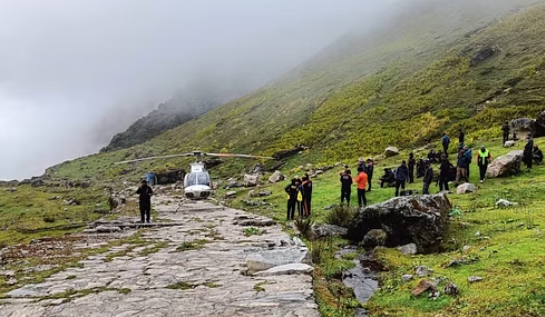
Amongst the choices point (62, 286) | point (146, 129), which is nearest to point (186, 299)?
point (62, 286)

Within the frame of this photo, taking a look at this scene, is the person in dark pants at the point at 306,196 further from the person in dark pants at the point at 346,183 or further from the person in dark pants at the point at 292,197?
the person in dark pants at the point at 346,183

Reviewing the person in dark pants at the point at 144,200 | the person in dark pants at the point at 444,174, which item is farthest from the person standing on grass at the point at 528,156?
the person in dark pants at the point at 144,200

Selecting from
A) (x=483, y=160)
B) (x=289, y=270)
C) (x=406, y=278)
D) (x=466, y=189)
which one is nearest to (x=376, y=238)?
(x=406, y=278)

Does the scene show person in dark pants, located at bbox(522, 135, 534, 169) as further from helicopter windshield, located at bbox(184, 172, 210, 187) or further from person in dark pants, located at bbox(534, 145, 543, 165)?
helicopter windshield, located at bbox(184, 172, 210, 187)

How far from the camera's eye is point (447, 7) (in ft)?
362

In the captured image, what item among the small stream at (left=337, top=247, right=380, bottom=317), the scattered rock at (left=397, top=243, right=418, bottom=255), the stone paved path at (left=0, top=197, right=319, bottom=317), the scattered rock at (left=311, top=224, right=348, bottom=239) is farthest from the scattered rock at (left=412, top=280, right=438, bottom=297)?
the scattered rock at (left=311, top=224, right=348, bottom=239)

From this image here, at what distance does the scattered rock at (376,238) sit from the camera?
14.4 meters

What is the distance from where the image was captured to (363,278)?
11.3 metres

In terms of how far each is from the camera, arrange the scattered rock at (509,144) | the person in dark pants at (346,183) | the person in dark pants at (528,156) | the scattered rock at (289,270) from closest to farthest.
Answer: the scattered rock at (289,270) < the person in dark pants at (346,183) < the person in dark pants at (528,156) < the scattered rock at (509,144)

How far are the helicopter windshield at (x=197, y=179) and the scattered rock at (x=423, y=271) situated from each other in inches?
936

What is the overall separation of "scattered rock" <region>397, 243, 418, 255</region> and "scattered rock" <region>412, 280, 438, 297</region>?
448cm

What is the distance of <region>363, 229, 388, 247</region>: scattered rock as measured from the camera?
14.4 m

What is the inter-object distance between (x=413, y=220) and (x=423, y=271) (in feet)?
13.7

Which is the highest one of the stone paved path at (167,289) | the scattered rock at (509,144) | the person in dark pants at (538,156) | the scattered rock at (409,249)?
the scattered rock at (509,144)
